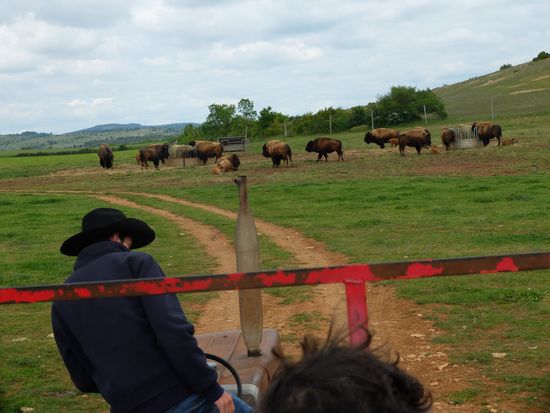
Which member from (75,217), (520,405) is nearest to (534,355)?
(520,405)

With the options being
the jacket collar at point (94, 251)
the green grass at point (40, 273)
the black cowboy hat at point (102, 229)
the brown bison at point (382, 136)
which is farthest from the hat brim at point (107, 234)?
the brown bison at point (382, 136)

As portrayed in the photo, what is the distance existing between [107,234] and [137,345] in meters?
0.64

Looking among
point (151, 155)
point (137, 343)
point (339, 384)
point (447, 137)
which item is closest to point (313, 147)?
point (447, 137)

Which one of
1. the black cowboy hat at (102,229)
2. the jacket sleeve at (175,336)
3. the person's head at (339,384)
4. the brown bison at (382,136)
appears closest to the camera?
the person's head at (339,384)

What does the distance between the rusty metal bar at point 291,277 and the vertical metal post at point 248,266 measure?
231 centimetres

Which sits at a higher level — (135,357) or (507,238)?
(135,357)

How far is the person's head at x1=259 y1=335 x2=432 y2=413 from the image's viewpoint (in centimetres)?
144

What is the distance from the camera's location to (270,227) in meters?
16.0

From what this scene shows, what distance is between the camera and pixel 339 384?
1.45 m

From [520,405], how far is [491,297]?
130 inches

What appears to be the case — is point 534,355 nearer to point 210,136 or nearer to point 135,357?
point 135,357

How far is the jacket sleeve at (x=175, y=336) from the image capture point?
3266 mm

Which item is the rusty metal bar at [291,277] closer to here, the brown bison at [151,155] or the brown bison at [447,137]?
the brown bison at [447,137]

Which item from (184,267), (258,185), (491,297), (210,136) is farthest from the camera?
(210,136)
